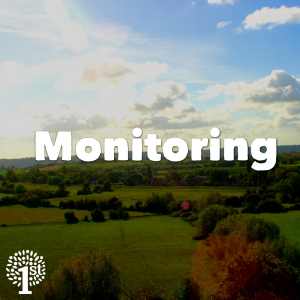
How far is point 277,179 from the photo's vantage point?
66.1m

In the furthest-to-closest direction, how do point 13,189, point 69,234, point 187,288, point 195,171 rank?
point 195,171
point 13,189
point 69,234
point 187,288

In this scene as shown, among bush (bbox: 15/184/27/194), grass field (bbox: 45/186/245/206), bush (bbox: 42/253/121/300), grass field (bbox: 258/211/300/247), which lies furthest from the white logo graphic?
bush (bbox: 15/184/27/194)

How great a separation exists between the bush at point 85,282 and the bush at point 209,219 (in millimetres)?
16408

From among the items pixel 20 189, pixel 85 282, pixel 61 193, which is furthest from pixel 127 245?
pixel 20 189

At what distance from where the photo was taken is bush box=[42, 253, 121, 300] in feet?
85.8

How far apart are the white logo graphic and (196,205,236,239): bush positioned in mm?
12956

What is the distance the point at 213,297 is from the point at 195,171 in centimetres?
4937

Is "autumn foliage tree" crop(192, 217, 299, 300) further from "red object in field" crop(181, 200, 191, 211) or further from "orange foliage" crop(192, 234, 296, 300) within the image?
"red object in field" crop(181, 200, 191, 211)

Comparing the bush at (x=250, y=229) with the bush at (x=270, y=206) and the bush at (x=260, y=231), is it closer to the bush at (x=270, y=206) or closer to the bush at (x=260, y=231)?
the bush at (x=260, y=231)

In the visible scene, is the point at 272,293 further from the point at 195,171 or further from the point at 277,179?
the point at 195,171

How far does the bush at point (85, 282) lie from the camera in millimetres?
26141

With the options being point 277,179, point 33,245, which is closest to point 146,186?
point 277,179

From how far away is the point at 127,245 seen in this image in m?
40.8

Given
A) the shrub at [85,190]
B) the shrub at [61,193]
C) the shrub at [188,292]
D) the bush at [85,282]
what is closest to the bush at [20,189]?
the shrub at [61,193]
